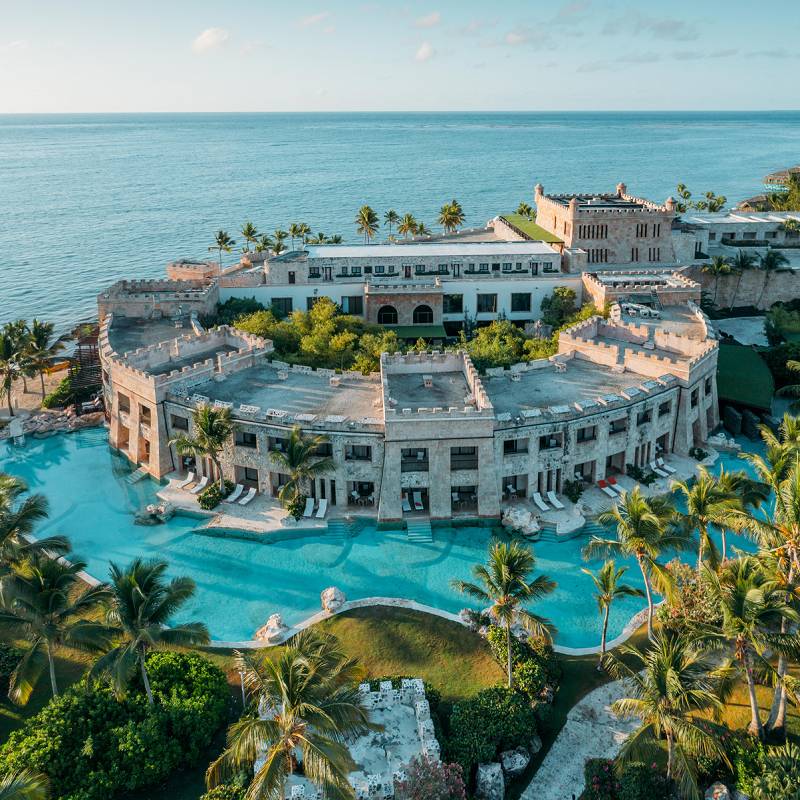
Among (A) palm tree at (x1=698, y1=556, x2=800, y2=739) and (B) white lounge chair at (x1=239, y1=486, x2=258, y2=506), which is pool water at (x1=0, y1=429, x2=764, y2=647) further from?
(A) palm tree at (x1=698, y1=556, x2=800, y2=739)

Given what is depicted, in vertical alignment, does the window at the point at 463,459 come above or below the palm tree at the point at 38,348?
below

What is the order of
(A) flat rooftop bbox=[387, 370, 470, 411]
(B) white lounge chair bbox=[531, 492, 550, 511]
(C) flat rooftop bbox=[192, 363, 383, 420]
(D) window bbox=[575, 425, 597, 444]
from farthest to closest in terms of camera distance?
(C) flat rooftop bbox=[192, 363, 383, 420]
(A) flat rooftop bbox=[387, 370, 470, 411]
(D) window bbox=[575, 425, 597, 444]
(B) white lounge chair bbox=[531, 492, 550, 511]

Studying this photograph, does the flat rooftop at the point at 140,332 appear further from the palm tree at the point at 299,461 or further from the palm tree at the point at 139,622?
the palm tree at the point at 139,622

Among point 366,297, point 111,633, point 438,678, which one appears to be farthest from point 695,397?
point 111,633

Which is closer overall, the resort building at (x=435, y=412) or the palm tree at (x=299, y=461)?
the palm tree at (x=299, y=461)

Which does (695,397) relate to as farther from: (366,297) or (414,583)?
(366,297)

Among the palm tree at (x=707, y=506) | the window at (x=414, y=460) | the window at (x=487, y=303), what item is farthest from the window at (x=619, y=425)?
the window at (x=487, y=303)

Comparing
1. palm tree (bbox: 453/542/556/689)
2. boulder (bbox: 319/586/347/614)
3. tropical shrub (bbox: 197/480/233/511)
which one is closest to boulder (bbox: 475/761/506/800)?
palm tree (bbox: 453/542/556/689)
